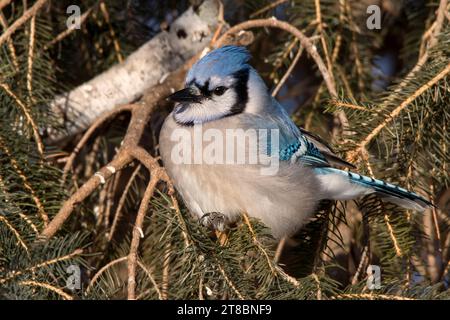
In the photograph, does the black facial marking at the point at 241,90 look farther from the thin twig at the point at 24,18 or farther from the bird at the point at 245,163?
the thin twig at the point at 24,18

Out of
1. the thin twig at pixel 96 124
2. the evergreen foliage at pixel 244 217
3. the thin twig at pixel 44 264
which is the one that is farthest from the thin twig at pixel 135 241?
the thin twig at pixel 96 124

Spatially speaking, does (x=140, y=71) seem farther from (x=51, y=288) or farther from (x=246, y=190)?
(x=51, y=288)

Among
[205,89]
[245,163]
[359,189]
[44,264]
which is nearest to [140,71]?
[205,89]

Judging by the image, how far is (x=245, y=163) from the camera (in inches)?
100

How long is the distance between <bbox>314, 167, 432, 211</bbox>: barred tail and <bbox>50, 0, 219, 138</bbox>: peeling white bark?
0.95 meters

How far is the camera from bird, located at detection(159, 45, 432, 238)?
253 centimetres

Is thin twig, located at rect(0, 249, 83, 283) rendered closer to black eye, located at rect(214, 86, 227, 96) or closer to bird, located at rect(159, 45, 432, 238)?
bird, located at rect(159, 45, 432, 238)

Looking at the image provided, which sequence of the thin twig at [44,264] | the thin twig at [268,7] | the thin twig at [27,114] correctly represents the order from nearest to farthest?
the thin twig at [44,264], the thin twig at [27,114], the thin twig at [268,7]

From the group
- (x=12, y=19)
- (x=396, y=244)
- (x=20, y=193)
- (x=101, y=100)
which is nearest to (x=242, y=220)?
(x=396, y=244)

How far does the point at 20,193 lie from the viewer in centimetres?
226

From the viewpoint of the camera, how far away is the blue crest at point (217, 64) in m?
2.62

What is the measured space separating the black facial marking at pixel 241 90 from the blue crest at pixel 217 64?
48mm

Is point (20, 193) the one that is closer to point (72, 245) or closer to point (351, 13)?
point (72, 245)

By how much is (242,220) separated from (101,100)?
103 cm
